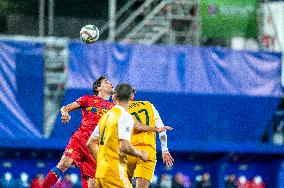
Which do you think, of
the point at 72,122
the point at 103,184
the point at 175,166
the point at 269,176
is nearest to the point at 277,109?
the point at 269,176

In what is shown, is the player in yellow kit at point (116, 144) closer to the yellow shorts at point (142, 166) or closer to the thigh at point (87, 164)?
the yellow shorts at point (142, 166)

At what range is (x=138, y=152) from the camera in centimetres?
1148

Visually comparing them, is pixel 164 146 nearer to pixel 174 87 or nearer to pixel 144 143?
pixel 144 143

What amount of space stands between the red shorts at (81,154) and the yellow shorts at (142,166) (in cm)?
57

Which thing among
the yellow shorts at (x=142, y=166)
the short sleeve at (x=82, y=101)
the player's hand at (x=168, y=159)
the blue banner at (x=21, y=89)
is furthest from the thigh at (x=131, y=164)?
the blue banner at (x=21, y=89)

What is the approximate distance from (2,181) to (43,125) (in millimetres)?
1767

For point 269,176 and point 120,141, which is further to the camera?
point 269,176

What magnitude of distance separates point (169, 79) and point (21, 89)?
3.69 meters

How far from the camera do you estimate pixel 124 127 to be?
37.7 feet

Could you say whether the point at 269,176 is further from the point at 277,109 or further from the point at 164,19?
the point at 164,19

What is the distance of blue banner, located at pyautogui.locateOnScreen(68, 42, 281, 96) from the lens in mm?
22859

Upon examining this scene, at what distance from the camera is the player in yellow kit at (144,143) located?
14.8 m

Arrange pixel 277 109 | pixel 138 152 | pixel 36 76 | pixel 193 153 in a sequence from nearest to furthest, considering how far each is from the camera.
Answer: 1. pixel 138 152
2. pixel 36 76
3. pixel 193 153
4. pixel 277 109

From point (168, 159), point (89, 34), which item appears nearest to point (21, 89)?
point (89, 34)
